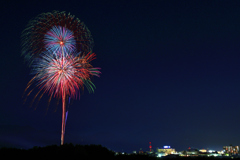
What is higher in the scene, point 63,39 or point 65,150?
point 63,39

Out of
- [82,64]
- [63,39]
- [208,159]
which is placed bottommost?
[208,159]

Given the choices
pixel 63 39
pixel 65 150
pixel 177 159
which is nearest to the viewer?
pixel 65 150

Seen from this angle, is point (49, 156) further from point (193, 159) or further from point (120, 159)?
point (193, 159)

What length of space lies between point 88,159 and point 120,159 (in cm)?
280

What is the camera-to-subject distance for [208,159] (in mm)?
19656

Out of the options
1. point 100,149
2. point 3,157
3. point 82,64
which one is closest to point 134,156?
point 100,149

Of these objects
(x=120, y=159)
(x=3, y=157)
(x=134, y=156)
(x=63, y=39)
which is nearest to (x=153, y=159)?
(x=134, y=156)

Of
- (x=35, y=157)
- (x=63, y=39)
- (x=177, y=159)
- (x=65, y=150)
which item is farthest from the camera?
(x=63, y=39)

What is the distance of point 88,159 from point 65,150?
2.23 m

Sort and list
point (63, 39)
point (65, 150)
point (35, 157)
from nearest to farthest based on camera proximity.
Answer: point (35, 157), point (65, 150), point (63, 39)

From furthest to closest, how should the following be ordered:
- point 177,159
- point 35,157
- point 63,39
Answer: point 63,39 < point 177,159 < point 35,157

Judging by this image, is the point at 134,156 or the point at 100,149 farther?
the point at 100,149

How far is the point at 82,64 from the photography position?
102ft

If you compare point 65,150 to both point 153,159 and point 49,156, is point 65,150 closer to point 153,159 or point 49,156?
point 49,156
